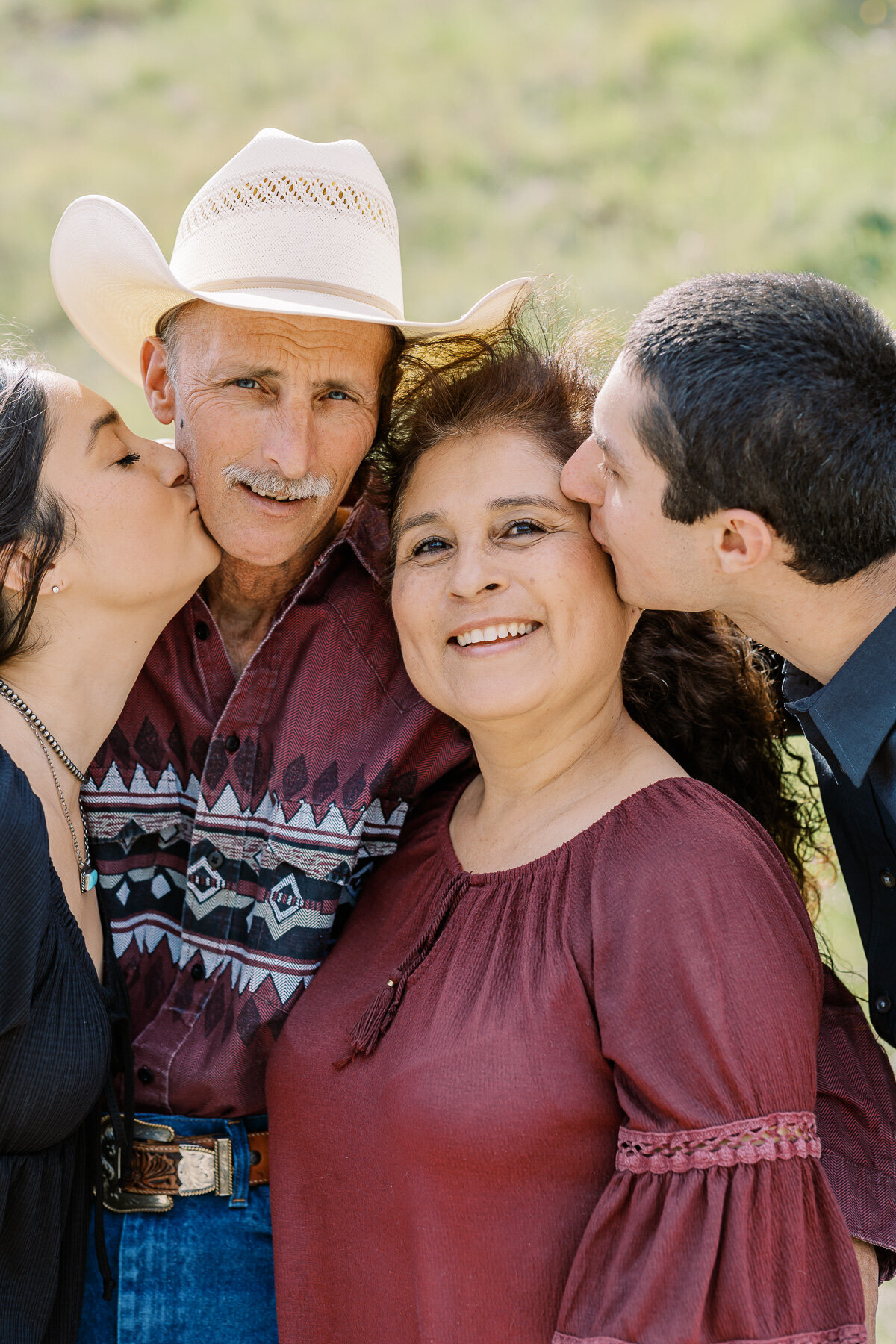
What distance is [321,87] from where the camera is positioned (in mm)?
10578

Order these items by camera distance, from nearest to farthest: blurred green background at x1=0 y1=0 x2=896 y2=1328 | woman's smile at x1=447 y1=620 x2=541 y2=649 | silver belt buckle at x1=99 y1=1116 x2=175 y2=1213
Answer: woman's smile at x1=447 y1=620 x2=541 y2=649 → silver belt buckle at x1=99 y1=1116 x2=175 y2=1213 → blurred green background at x1=0 y1=0 x2=896 y2=1328

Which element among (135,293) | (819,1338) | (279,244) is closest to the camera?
(819,1338)

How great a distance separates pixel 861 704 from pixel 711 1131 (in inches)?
31.2

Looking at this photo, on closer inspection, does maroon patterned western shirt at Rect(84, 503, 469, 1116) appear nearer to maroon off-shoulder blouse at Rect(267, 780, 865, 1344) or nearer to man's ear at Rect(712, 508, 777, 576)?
maroon off-shoulder blouse at Rect(267, 780, 865, 1344)

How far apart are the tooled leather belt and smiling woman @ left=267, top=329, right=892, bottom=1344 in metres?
0.15

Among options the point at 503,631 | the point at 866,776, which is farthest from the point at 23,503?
the point at 866,776

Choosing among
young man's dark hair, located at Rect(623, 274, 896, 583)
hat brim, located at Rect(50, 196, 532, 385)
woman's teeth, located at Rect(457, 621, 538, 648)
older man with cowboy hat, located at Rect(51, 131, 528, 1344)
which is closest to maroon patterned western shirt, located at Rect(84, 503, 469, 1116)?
older man with cowboy hat, located at Rect(51, 131, 528, 1344)

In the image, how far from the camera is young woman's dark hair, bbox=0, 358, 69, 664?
2482mm

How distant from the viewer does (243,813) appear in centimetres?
269

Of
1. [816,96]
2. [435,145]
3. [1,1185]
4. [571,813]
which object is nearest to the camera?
[1,1185]

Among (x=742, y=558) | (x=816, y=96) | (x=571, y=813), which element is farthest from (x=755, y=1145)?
(x=816, y=96)

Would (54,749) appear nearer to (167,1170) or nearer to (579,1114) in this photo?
(167,1170)

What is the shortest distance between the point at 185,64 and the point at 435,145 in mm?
3068

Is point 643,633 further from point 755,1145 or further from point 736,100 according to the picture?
point 736,100
